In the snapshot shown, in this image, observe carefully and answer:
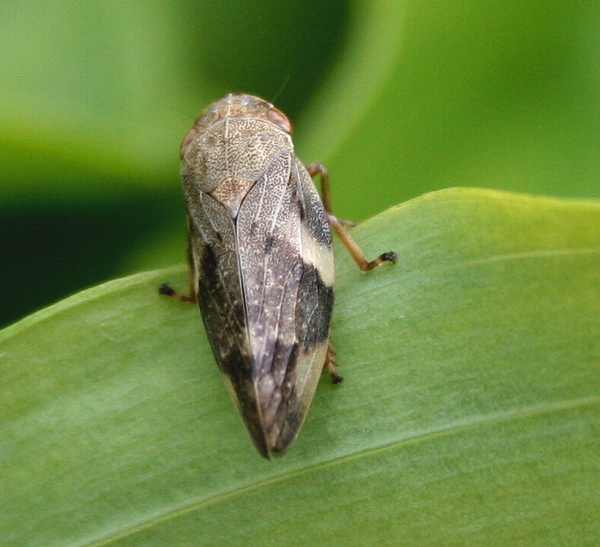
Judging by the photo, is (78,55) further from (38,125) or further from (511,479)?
(511,479)

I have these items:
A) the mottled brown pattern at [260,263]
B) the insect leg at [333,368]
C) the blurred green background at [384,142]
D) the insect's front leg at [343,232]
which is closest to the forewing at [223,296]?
the mottled brown pattern at [260,263]

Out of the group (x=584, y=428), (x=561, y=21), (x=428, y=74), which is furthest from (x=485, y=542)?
(x=561, y=21)

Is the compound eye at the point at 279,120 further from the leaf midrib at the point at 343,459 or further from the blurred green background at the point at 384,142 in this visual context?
the leaf midrib at the point at 343,459

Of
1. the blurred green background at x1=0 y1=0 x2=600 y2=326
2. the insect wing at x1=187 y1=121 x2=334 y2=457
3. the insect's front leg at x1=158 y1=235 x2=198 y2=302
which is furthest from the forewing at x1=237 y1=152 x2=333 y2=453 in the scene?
the blurred green background at x1=0 y1=0 x2=600 y2=326

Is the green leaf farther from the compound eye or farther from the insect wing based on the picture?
the compound eye

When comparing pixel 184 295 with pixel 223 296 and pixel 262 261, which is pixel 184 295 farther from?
pixel 262 261

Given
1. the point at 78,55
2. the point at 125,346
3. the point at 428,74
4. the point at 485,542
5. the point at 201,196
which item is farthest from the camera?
the point at 78,55
